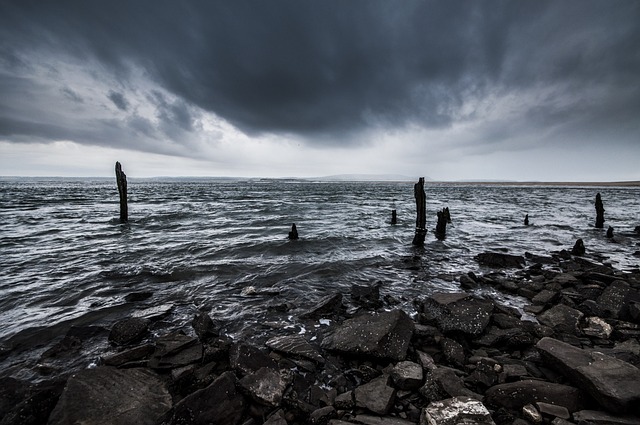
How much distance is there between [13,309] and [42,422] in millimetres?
5419

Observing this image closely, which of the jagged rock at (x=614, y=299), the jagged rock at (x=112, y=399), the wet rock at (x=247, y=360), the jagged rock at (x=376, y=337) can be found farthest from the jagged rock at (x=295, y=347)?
the jagged rock at (x=614, y=299)

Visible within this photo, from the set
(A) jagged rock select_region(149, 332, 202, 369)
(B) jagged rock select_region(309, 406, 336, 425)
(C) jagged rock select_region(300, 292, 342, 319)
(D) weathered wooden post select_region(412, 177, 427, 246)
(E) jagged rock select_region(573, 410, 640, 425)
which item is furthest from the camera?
(D) weathered wooden post select_region(412, 177, 427, 246)

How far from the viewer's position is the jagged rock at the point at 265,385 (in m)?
3.99

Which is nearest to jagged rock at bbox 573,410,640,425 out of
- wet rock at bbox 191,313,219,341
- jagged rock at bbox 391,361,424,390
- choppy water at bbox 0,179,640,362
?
jagged rock at bbox 391,361,424,390

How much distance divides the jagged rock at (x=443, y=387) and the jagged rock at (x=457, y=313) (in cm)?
173

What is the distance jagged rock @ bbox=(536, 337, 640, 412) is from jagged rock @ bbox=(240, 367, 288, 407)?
419 centimetres

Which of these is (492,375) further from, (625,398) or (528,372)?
(625,398)

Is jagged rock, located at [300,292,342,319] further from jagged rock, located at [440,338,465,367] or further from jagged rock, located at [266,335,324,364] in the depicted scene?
jagged rock, located at [440,338,465,367]

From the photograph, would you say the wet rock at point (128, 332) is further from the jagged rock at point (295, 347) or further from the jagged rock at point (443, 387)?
the jagged rock at point (443, 387)

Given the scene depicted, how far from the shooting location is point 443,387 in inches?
164

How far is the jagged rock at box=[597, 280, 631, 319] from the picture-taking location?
6.77 meters

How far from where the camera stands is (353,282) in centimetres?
991

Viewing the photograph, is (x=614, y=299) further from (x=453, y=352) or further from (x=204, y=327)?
(x=204, y=327)

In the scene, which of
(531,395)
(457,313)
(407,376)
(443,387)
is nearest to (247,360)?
(407,376)
